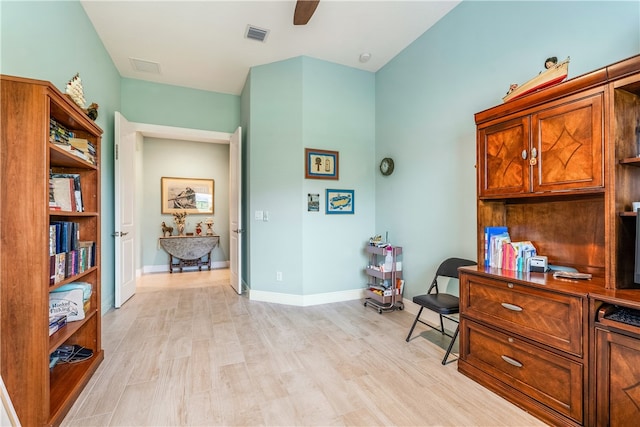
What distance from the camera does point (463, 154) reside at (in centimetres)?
256

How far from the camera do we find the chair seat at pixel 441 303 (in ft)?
7.04

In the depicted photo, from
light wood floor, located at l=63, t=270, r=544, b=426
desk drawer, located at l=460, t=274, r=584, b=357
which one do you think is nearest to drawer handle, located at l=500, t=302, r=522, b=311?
desk drawer, located at l=460, t=274, r=584, b=357

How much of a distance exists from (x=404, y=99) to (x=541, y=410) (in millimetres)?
2962

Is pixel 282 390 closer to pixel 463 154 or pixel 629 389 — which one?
pixel 629 389

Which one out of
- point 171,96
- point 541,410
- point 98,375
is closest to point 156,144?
point 171,96

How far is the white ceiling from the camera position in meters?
2.60

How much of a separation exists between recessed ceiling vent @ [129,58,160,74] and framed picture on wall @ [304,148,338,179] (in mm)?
2247

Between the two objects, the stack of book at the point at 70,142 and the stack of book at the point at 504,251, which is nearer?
the stack of book at the point at 70,142

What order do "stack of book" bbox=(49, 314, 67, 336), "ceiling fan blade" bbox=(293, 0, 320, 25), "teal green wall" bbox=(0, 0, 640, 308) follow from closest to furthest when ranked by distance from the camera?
"stack of book" bbox=(49, 314, 67, 336) → "teal green wall" bbox=(0, 0, 640, 308) → "ceiling fan blade" bbox=(293, 0, 320, 25)

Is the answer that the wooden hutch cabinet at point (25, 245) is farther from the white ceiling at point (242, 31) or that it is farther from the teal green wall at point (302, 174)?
the teal green wall at point (302, 174)

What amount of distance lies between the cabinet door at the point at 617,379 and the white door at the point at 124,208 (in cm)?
425

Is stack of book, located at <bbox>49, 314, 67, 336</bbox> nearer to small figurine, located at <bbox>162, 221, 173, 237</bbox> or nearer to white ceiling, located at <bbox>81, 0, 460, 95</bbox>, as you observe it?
white ceiling, located at <bbox>81, 0, 460, 95</bbox>

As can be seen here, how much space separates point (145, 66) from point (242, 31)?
1.59 metres

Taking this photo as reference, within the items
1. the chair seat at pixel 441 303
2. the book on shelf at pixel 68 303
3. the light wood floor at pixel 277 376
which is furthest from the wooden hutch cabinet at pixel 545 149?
the book on shelf at pixel 68 303
